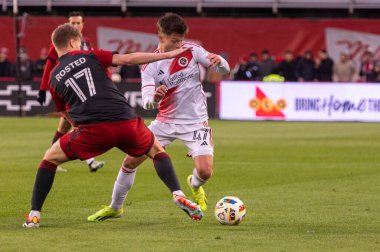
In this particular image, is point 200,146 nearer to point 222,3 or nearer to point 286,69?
point 286,69

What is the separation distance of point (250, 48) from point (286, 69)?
4.25 m

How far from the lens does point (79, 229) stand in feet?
33.6

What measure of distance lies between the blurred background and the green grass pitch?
7.24 metres

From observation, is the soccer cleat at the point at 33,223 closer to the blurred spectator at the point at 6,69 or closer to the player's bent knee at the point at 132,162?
the player's bent knee at the point at 132,162

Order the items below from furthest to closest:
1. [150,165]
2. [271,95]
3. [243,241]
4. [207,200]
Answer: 1. [271,95]
2. [150,165]
3. [207,200]
4. [243,241]

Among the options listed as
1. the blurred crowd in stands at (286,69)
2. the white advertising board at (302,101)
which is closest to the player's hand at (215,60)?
the white advertising board at (302,101)

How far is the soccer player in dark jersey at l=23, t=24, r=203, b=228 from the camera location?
10.1m

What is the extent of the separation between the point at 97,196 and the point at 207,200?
1375 mm

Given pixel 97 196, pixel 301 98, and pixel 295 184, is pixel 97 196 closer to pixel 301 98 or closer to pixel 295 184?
pixel 295 184

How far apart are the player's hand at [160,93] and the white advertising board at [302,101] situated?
66.3ft

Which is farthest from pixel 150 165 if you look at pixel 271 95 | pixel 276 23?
pixel 276 23

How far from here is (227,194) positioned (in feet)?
44.9

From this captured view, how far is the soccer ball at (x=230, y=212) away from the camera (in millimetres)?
10562

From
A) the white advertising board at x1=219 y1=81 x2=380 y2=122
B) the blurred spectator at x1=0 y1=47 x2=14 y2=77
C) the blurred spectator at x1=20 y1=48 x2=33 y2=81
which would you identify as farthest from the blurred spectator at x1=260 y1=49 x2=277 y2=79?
the blurred spectator at x1=0 y1=47 x2=14 y2=77
